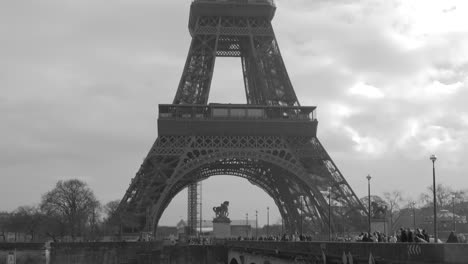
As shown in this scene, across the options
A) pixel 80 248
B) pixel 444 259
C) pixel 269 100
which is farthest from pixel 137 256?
pixel 444 259

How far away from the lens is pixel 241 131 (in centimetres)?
6769

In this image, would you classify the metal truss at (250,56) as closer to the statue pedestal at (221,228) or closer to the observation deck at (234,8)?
the observation deck at (234,8)

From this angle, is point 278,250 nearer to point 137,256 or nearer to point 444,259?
point 444,259

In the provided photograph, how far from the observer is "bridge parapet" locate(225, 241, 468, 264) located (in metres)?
16.7

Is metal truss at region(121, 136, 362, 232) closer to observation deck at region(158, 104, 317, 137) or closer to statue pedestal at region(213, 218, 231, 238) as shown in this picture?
observation deck at region(158, 104, 317, 137)

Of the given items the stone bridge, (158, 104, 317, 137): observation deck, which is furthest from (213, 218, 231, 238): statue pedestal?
(158, 104, 317, 137): observation deck

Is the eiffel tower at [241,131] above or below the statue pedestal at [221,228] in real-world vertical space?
above

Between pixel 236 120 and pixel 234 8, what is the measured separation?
510 inches

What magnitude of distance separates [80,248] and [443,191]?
7990cm

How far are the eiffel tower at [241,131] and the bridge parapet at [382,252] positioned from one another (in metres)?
31.0

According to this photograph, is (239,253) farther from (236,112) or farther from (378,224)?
(236,112)

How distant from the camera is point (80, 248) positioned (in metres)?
59.6

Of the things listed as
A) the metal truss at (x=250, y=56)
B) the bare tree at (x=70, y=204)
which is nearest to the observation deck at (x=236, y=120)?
the metal truss at (x=250, y=56)

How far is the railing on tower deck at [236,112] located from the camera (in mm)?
67750
